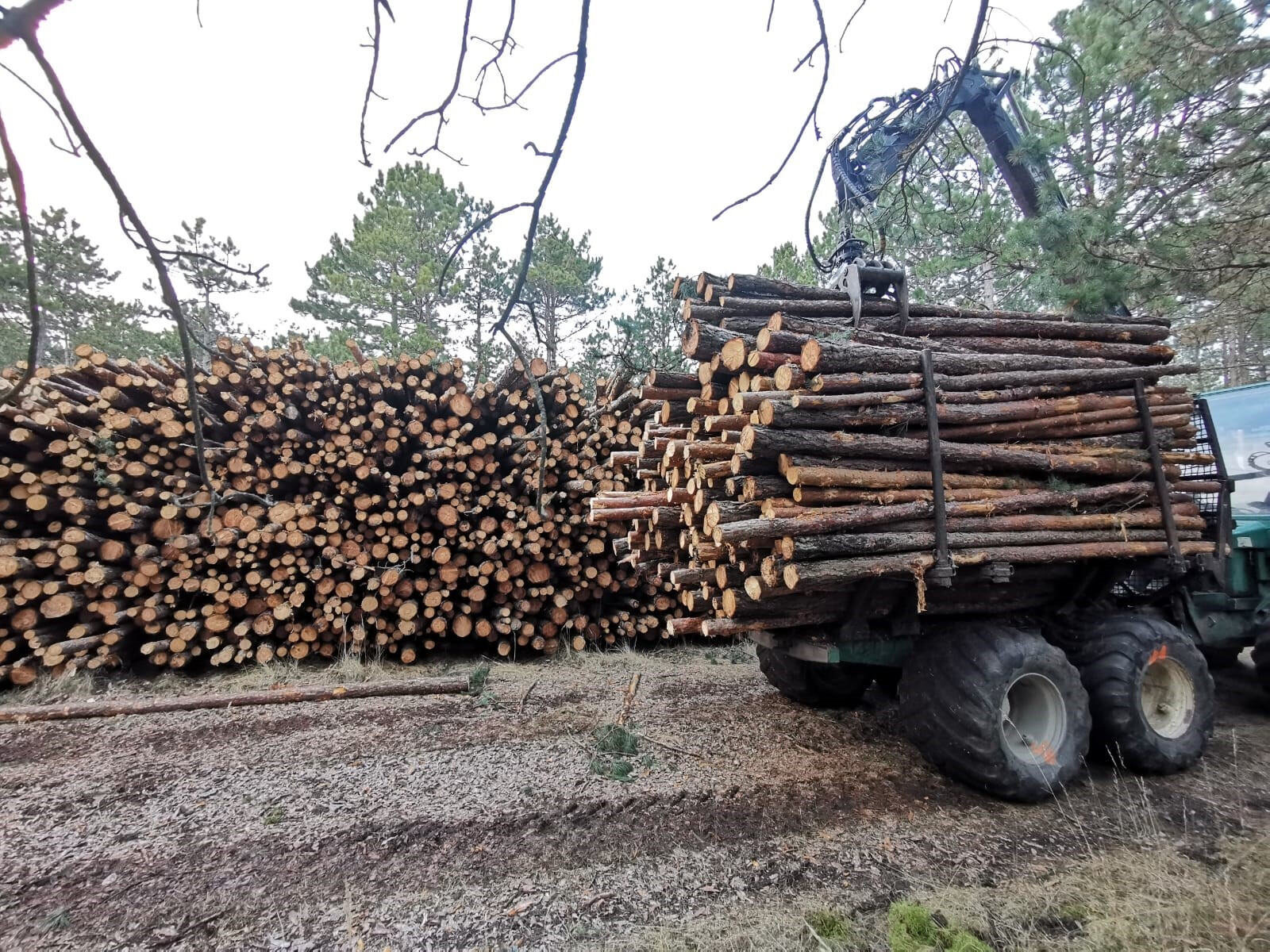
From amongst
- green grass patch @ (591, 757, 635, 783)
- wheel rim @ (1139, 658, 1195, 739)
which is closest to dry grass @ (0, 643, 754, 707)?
green grass patch @ (591, 757, 635, 783)

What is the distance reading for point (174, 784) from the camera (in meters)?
3.38

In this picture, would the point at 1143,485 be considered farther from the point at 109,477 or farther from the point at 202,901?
the point at 109,477

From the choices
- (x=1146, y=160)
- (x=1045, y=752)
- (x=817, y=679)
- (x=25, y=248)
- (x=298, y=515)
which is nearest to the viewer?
(x=25, y=248)

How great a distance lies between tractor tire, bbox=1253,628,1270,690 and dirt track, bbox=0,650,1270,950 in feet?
1.18

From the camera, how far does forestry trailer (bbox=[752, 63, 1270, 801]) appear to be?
3.16 metres

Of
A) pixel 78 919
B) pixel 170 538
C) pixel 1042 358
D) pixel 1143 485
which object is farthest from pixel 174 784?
pixel 1143 485

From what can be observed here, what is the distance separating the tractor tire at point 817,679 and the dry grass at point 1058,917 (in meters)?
1.90

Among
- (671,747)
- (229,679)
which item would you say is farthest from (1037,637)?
(229,679)

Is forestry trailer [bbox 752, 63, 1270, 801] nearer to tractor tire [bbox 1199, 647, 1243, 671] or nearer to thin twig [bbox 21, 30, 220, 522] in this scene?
tractor tire [bbox 1199, 647, 1243, 671]

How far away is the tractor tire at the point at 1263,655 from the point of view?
166 inches

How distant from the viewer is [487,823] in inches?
117

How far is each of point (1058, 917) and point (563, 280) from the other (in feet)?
48.9

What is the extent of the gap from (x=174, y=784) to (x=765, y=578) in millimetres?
3288

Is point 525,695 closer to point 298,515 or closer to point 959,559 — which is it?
point 298,515
